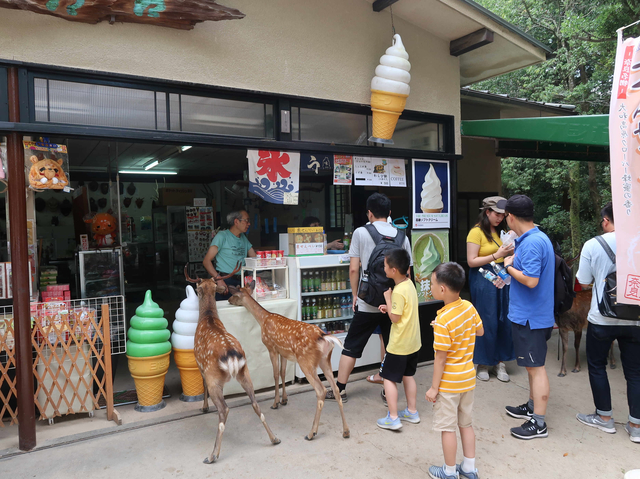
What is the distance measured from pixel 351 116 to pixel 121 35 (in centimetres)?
262

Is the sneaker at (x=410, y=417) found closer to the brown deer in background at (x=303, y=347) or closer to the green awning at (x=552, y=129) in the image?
the brown deer in background at (x=303, y=347)

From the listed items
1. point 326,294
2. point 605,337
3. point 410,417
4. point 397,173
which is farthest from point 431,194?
point 410,417

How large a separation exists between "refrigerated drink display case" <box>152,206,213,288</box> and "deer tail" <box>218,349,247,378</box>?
7378 millimetres

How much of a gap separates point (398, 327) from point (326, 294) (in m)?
1.71

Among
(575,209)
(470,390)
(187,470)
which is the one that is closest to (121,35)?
(187,470)

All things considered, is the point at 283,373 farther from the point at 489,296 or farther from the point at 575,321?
the point at 575,321

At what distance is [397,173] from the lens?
5684 mm

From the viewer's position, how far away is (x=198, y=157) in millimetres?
8953

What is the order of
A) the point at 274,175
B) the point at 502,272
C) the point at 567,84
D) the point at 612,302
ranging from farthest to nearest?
the point at 567,84 < the point at 274,175 < the point at 502,272 < the point at 612,302

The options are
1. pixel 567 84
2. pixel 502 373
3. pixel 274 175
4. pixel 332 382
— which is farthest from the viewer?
pixel 567 84

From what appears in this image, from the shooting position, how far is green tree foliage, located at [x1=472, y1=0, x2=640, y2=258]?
10312 mm

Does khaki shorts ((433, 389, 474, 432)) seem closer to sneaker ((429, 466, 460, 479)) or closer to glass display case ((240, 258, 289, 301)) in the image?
sneaker ((429, 466, 460, 479))

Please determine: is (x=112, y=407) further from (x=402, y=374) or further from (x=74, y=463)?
(x=402, y=374)

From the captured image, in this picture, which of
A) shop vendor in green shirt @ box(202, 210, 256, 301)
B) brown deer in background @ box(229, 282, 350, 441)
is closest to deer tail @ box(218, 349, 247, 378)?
Answer: brown deer in background @ box(229, 282, 350, 441)
